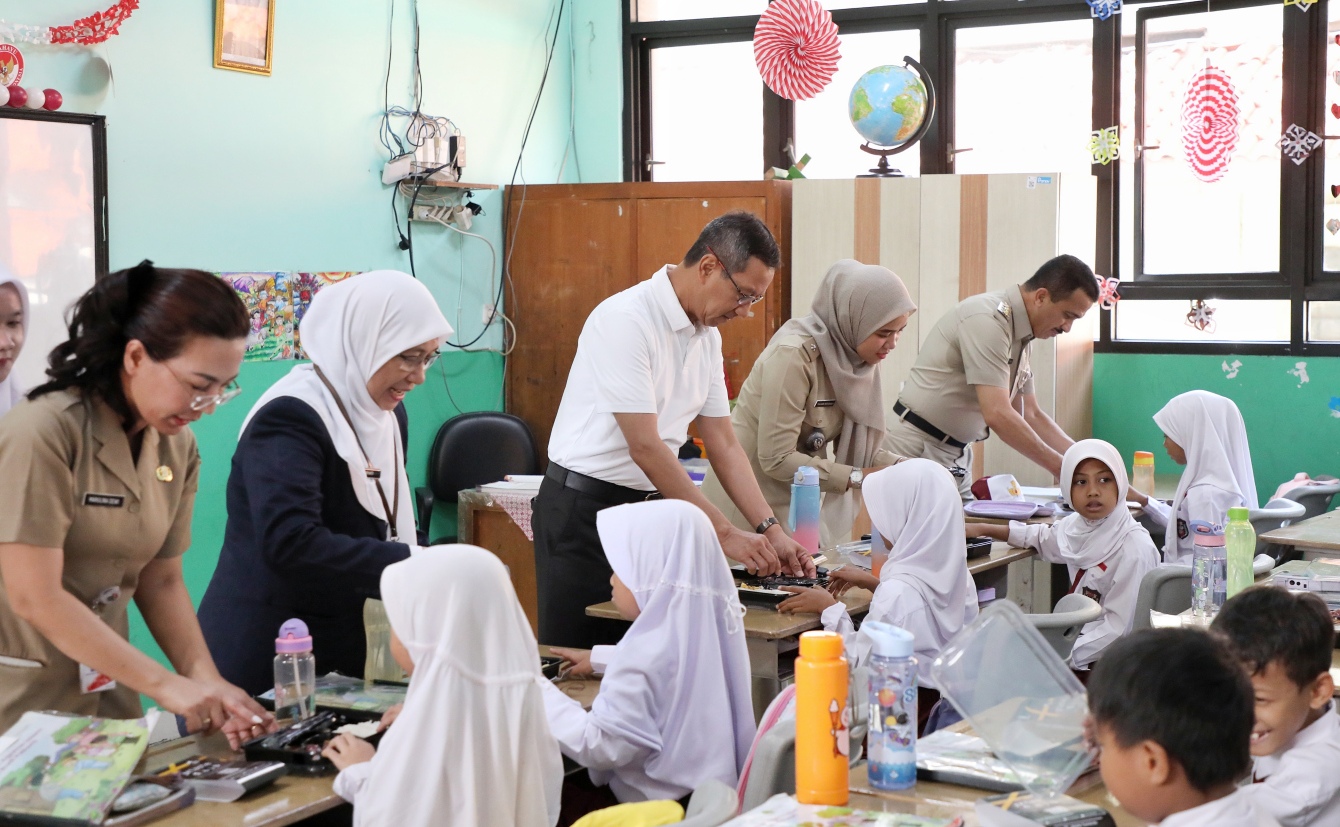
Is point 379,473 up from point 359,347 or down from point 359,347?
down

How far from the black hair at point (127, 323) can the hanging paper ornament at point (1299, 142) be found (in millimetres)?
5020

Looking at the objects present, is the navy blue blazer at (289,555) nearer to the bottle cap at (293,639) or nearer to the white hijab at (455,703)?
the bottle cap at (293,639)

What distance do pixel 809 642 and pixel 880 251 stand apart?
4.15 meters

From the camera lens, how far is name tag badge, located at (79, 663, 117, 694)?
208 cm

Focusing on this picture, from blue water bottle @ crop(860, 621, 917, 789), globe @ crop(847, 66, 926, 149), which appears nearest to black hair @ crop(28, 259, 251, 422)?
blue water bottle @ crop(860, 621, 917, 789)

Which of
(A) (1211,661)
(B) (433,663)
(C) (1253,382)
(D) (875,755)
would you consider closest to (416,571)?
(B) (433,663)

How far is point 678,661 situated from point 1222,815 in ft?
3.66

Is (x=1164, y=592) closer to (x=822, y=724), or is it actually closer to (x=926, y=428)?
(x=926, y=428)

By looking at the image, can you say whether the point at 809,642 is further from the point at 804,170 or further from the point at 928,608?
the point at 804,170

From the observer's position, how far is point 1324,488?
5086mm

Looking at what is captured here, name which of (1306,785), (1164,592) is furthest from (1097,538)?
(1306,785)

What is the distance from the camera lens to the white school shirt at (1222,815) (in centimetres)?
146

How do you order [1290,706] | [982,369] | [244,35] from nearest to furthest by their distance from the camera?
[1290,706], [982,369], [244,35]

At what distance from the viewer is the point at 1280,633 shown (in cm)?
203
